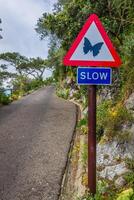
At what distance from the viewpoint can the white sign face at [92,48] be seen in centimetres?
532

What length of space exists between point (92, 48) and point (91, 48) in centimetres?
1

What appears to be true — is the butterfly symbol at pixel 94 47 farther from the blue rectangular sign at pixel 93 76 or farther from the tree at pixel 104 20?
the tree at pixel 104 20

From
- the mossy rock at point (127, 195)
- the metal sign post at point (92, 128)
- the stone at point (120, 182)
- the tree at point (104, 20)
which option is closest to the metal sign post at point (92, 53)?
the metal sign post at point (92, 128)

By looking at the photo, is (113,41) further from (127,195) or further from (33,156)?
(127,195)

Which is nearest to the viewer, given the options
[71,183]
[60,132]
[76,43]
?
[76,43]

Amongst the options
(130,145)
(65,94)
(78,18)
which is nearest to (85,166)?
(130,145)

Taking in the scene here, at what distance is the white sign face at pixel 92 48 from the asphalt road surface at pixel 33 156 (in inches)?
91.9

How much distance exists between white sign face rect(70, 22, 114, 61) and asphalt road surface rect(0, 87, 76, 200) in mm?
2334

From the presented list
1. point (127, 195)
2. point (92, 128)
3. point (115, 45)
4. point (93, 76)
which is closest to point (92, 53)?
point (93, 76)

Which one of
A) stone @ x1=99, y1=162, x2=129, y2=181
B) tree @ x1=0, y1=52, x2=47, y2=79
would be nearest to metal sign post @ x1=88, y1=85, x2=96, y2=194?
stone @ x1=99, y1=162, x2=129, y2=181

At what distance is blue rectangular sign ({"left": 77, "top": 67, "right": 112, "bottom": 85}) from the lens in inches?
211

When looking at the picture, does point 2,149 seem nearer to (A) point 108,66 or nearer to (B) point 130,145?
(B) point 130,145

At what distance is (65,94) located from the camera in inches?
1174

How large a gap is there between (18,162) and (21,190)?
5.39ft
